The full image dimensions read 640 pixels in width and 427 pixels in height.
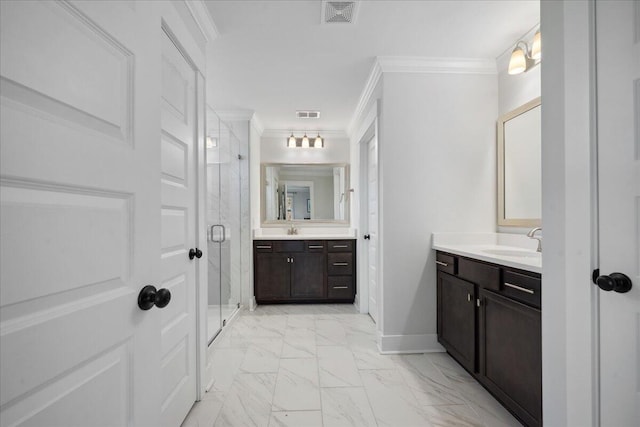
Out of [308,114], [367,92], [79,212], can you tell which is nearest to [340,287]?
[308,114]

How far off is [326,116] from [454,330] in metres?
2.77

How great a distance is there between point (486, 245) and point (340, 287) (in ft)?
6.36

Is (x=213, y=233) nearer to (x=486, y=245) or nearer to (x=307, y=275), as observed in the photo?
(x=307, y=275)

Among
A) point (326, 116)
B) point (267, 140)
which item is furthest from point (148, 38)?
point (267, 140)

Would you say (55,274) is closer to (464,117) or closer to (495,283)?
(495,283)

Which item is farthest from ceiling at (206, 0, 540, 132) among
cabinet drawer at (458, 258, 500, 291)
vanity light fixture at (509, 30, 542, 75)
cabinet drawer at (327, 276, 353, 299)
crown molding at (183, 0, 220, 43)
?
cabinet drawer at (327, 276, 353, 299)

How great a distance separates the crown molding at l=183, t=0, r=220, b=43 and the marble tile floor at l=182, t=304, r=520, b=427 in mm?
2295

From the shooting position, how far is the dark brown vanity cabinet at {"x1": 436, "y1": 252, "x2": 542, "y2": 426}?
1457 mm

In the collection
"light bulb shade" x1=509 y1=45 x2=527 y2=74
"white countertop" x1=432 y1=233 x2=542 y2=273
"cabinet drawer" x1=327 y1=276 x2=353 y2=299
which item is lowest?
"cabinet drawer" x1=327 y1=276 x2=353 y2=299

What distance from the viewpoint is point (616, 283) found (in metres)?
0.96

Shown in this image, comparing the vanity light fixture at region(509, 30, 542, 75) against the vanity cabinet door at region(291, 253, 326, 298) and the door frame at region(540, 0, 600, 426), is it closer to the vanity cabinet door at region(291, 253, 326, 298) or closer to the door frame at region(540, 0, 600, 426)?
the door frame at region(540, 0, 600, 426)

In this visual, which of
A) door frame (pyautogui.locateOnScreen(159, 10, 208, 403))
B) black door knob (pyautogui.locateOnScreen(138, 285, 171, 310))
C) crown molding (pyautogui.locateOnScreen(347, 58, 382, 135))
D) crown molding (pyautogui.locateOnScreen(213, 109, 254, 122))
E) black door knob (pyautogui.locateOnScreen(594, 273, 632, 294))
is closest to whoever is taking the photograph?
black door knob (pyautogui.locateOnScreen(138, 285, 171, 310))

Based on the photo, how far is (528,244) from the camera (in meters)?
2.17

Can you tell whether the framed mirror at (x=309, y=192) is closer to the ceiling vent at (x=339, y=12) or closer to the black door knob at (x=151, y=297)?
the ceiling vent at (x=339, y=12)
